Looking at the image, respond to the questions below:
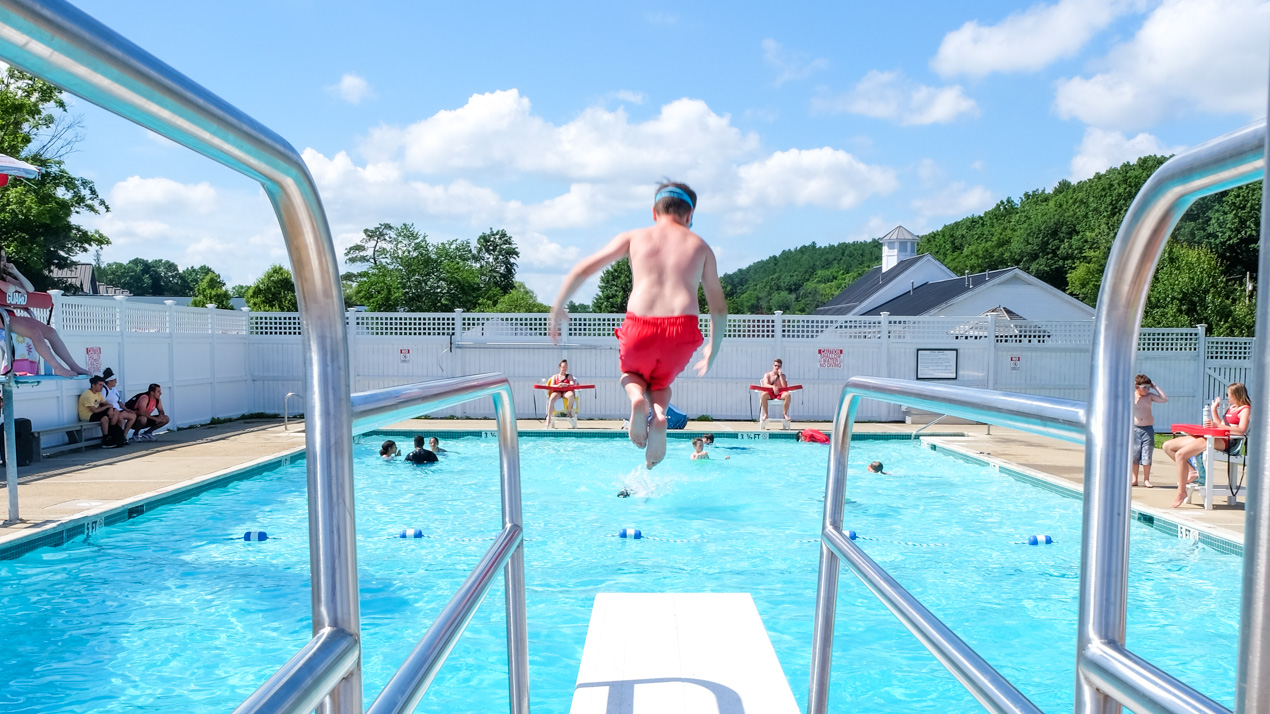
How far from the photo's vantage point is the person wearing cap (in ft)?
43.1

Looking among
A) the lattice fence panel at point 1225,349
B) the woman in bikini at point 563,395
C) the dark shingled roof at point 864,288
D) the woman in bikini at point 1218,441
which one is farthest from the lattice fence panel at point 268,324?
the dark shingled roof at point 864,288

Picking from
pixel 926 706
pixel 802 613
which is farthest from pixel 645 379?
pixel 802 613

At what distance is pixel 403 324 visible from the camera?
18625 mm

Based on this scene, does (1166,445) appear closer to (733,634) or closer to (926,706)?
(926,706)

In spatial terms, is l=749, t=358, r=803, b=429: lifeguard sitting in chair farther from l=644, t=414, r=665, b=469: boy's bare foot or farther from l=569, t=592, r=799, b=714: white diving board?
l=644, t=414, r=665, b=469: boy's bare foot

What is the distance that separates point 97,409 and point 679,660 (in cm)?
1227

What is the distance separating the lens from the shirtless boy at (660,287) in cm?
416

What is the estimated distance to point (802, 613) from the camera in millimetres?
6785

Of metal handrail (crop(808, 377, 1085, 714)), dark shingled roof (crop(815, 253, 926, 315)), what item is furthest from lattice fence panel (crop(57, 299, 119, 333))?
dark shingled roof (crop(815, 253, 926, 315))

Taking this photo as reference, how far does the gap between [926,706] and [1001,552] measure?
369cm

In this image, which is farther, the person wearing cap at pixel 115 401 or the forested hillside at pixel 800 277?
the forested hillside at pixel 800 277

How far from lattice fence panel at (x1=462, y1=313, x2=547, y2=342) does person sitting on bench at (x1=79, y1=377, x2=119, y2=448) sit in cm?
714

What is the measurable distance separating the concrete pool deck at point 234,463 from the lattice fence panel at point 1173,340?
457cm

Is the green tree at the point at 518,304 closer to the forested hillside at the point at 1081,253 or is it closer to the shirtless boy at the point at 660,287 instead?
the forested hillside at the point at 1081,253
